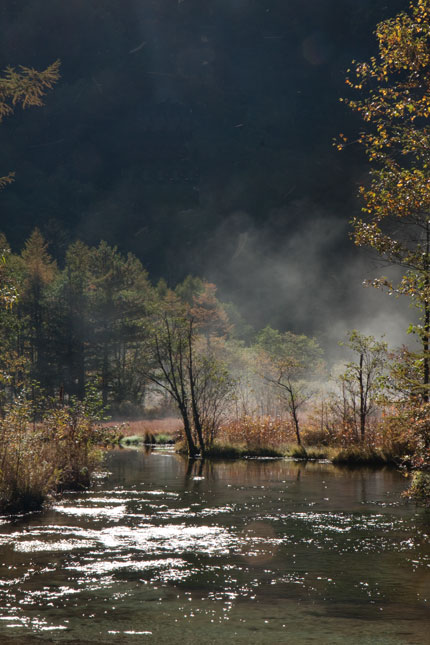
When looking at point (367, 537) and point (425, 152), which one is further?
point (425, 152)

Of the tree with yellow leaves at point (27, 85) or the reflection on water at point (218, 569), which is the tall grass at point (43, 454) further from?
the tree with yellow leaves at point (27, 85)

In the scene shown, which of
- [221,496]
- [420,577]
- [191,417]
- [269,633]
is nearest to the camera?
[269,633]

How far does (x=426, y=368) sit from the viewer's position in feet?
66.1

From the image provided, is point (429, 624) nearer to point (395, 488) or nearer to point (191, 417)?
point (395, 488)

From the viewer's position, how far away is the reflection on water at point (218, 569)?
864 centimetres

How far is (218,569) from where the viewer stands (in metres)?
11.5

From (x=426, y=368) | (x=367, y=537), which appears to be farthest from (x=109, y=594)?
(x=426, y=368)

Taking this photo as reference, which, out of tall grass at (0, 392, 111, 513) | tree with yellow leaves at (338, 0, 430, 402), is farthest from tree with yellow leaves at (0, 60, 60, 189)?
tree with yellow leaves at (338, 0, 430, 402)

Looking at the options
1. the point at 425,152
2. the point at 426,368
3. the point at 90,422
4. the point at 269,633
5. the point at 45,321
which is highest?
the point at 45,321

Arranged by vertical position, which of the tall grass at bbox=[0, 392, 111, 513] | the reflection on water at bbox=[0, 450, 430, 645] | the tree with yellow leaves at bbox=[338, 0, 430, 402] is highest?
the tree with yellow leaves at bbox=[338, 0, 430, 402]

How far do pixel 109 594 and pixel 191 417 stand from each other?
1040 inches

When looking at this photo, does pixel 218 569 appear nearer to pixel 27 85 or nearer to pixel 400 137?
pixel 400 137

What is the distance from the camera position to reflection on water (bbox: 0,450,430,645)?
8.64 metres

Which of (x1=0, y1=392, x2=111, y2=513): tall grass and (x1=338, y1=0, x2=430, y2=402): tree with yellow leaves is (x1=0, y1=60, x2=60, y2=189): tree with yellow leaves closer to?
(x1=0, y1=392, x2=111, y2=513): tall grass
